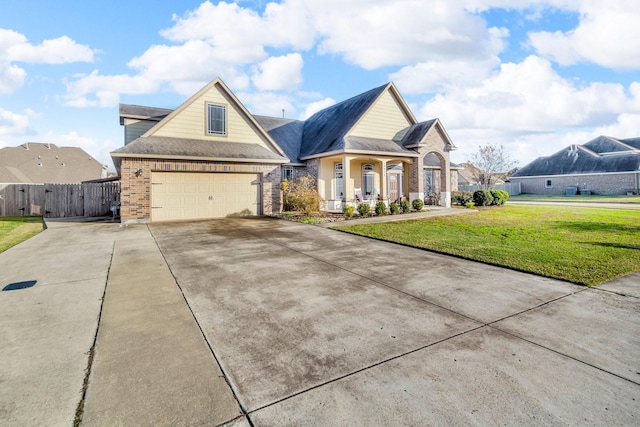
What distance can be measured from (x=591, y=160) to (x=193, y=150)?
1772 inches

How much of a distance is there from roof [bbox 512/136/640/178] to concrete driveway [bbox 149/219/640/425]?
40.9 meters

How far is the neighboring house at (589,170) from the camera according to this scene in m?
34.4

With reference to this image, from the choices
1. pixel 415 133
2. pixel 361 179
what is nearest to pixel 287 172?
pixel 361 179

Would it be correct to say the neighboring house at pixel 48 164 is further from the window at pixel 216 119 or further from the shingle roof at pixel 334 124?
the shingle roof at pixel 334 124

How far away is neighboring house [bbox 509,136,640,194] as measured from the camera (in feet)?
113

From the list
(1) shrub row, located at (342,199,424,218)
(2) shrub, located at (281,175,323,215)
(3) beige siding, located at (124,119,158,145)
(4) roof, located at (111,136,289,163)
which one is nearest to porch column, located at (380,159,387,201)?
(1) shrub row, located at (342,199,424,218)

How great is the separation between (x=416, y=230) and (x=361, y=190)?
9.38m

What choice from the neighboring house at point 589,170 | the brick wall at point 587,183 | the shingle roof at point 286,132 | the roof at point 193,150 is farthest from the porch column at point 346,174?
the brick wall at point 587,183

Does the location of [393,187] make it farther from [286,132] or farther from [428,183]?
[286,132]

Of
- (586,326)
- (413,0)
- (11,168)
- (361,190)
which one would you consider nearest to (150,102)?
(361,190)

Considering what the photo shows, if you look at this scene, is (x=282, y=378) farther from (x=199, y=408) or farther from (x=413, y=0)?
(x=413, y=0)

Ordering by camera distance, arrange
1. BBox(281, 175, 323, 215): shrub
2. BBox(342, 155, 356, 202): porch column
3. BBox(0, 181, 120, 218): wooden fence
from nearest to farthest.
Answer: BBox(281, 175, 323, 215): shrub < BBox(342, 155, 356, 202): porch column < BBox(0, 181, 120, 218): wooden fence

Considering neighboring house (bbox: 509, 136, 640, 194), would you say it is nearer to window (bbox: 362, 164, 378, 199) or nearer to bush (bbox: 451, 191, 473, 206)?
bush (bbox: 451, 191, 473, 206)

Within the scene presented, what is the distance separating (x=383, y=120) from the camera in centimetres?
1973
